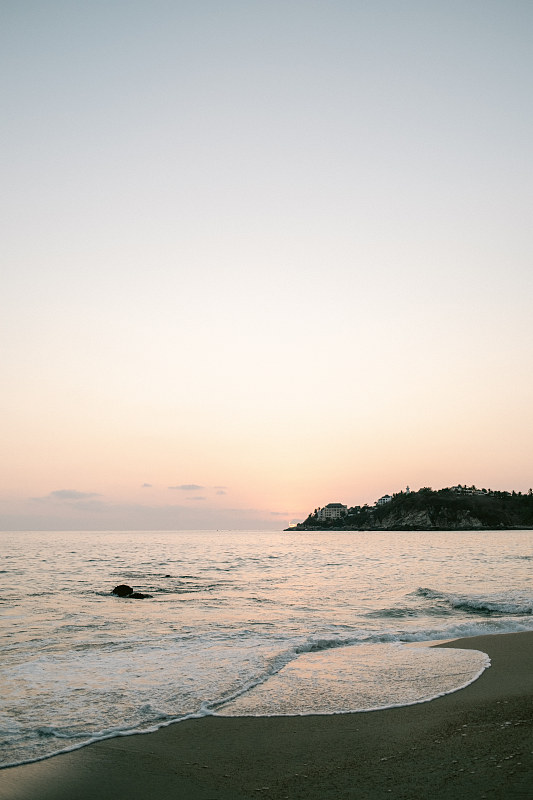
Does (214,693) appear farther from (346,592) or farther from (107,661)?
(346,592)

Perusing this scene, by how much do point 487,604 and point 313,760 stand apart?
18.5m

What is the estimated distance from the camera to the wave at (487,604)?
20797mm

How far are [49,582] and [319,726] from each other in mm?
27897

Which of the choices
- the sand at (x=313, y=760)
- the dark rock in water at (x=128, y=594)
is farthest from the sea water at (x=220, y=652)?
the dark rock in water at (x=128, y=594)

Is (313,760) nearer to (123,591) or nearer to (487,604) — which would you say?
(487,604)

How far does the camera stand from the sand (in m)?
5.52

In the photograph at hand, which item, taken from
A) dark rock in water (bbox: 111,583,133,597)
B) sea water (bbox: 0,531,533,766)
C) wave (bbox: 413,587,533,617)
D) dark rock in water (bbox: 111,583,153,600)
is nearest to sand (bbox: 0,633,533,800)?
sea water (bbox: 0,531,533,766)

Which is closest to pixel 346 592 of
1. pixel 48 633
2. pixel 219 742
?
pixel 48 633

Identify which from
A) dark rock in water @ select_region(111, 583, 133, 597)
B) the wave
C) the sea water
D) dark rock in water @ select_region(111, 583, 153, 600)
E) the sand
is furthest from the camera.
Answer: dark rock in water @ select_region(111, 583, 133, 597)

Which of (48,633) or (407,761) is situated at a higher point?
(407,761)

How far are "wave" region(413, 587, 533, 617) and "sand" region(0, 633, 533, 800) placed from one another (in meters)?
13.5

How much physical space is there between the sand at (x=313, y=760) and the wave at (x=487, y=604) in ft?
44.4

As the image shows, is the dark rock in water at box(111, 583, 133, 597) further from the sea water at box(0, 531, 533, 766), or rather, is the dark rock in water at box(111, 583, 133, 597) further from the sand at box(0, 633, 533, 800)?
the sand at box(0, 633, 533, 800)

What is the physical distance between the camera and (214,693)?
9.72 meters
